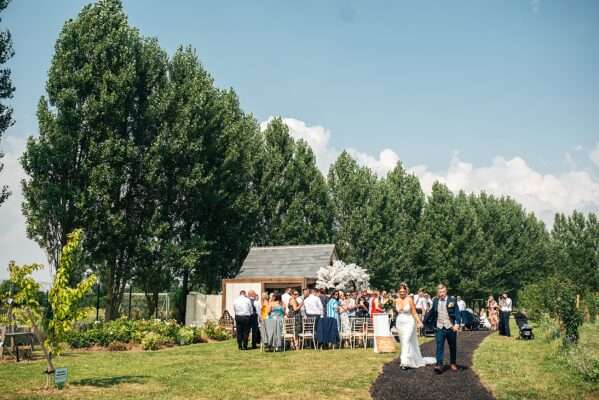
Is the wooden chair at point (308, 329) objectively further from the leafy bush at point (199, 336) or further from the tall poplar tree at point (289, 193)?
the tall poplar tree at point (289, 193)

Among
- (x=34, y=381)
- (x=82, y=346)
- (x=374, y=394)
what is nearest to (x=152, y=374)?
(x=34, y=381)

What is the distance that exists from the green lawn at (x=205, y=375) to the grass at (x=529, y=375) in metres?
2.37

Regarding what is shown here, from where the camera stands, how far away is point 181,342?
19875mm

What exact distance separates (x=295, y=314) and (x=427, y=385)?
8581 mm

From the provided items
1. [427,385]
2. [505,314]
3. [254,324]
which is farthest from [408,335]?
[505,314]

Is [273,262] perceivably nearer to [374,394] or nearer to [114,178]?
[114,178]

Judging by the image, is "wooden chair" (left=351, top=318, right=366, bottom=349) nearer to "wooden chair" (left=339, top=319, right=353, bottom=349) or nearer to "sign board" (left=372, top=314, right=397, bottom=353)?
"wooden chair" (left=339, top=319, right=353, bottom=349)

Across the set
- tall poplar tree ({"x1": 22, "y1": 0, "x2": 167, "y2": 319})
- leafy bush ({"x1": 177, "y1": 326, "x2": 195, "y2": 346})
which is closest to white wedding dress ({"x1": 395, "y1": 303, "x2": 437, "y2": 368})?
leafy bush ({"x1": 177, "y1": 326, "x2": 195, "y2": 346})

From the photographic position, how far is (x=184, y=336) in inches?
784

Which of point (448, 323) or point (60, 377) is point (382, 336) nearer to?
point (448, 323)

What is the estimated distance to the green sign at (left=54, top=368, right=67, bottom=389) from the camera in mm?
9828

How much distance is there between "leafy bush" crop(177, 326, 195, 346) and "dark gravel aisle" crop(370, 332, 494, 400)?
9.24 meters

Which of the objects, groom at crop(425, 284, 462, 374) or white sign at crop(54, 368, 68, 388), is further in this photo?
groom at crop(425, 284, 462, 374)

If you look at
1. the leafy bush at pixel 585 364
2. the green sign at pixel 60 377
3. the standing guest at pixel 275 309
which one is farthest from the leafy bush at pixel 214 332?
the leafy bush at pixel 585 364
